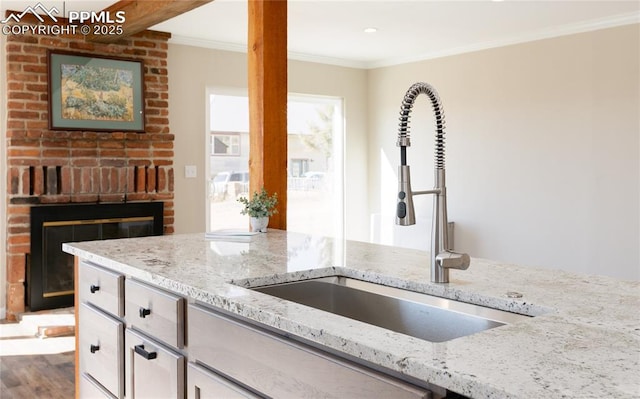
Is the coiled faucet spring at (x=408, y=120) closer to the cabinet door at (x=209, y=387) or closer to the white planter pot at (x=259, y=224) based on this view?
the cabinet door at (x=209, y=387)

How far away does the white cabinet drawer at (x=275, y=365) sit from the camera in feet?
3.82

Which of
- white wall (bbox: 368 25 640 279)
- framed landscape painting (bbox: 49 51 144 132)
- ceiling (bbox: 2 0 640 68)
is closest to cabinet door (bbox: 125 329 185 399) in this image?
ceiling (bbox: 2 0 640 68)

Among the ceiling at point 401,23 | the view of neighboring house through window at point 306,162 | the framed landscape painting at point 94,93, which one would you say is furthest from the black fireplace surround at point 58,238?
the ceiling at point 401,23

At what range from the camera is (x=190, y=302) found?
177 centimetres

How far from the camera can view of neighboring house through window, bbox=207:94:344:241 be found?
20.6 ft

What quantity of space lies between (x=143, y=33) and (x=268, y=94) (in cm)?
282

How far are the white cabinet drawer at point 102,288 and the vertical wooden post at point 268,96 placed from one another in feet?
3.22

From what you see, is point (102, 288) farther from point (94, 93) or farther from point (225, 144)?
point (225, 144)

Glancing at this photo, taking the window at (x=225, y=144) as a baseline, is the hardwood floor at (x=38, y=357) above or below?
below

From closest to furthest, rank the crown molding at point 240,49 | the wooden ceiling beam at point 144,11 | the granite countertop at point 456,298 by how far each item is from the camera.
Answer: the granite countertop at point 456,298
the wooden ceiling beam at point 144,11
the crown molding at point 240,49

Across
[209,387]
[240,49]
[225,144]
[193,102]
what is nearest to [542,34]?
[240,49]

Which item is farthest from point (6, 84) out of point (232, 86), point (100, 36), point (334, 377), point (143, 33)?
point (334, 377)

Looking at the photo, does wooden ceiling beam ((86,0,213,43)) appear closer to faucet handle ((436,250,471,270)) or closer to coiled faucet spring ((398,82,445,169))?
coiled faucet spring ((398,82,445,169))

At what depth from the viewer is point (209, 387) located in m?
1.66
